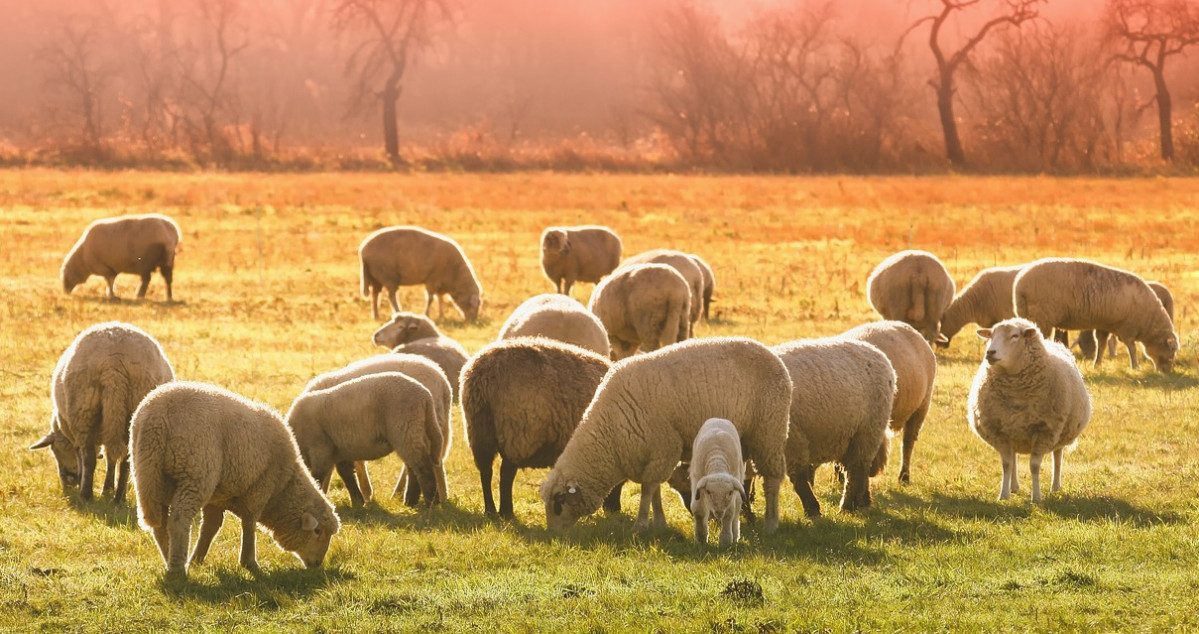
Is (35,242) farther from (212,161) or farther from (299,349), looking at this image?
(212,161)

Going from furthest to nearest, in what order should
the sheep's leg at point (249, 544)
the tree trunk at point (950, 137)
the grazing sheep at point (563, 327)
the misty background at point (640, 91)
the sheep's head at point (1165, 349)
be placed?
the misty background at point (640, 91) → the tree trunk at point (950, 137) → the sheep's head at point (1165, 349) → the grazing sheep at point (563, 327) → the sheep's leg at point (249, 544)

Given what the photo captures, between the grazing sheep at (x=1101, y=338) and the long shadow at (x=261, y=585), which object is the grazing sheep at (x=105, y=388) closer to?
the long shadow at (x=261, y=585)

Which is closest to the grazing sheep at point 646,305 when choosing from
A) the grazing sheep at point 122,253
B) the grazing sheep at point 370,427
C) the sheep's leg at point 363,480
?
the sheep's leg at point 363,480

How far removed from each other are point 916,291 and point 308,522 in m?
12.6

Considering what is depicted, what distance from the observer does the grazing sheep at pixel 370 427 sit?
10.8 meters

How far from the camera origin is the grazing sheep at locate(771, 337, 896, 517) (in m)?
10.4

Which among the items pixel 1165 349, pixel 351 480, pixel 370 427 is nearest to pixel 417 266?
pixel 1165 349

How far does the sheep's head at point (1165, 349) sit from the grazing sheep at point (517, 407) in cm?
1008

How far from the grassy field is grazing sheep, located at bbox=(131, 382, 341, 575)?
9.8 inches

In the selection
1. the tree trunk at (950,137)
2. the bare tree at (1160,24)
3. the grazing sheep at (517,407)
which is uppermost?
the bare tree at (1160,24)

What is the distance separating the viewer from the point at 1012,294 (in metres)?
18.4

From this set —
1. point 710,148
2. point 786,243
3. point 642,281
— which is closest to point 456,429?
point 642,281

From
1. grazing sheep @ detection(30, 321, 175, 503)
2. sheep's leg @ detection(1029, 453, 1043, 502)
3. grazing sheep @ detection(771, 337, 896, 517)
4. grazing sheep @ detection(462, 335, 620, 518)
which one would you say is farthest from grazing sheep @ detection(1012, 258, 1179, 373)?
grazing sheep @ detection(30, 321, 175, 503)

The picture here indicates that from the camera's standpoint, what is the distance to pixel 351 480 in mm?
11078
